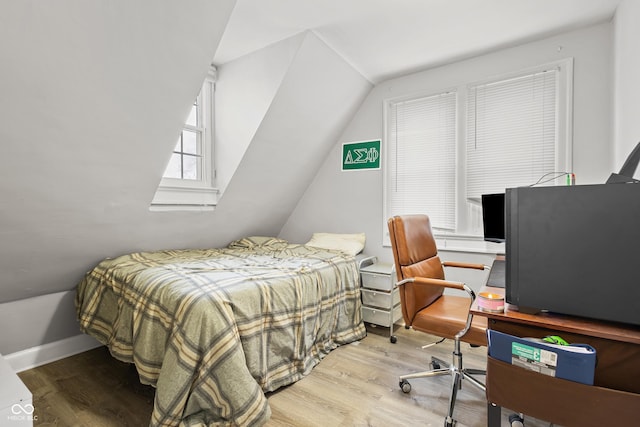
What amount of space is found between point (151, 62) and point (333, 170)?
7.66ft

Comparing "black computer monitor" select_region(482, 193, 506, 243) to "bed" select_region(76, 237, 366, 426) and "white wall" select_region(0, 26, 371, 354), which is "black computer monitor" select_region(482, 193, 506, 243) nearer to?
"bed" select_region(76, 237, 366, 426)

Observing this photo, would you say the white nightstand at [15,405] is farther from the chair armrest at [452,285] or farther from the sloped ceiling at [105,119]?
the chair armrest at [452,285]

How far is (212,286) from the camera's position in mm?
1866

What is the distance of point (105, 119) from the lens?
1876 mm

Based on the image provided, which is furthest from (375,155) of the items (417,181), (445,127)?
(445,127)

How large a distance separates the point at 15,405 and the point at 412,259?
2122 millimetres

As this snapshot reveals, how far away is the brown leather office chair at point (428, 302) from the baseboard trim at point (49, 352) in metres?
2.62

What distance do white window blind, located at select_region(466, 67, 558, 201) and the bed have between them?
4.98 ft

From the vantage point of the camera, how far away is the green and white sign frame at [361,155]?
351 cm

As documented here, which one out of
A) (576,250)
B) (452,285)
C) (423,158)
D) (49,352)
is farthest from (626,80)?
(49,352)

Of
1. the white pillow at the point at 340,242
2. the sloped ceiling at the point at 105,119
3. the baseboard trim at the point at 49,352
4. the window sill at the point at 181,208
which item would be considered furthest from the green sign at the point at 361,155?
the baseboard trim at the point at 49,352

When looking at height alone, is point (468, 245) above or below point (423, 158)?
below

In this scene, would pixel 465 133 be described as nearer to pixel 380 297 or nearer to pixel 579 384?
pixel 380 297

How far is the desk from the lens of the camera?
2.73ft
